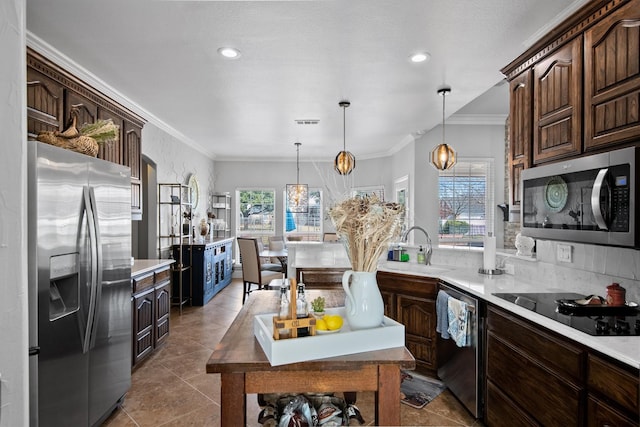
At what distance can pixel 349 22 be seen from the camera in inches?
90.7

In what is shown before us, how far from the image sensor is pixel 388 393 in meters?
1.25

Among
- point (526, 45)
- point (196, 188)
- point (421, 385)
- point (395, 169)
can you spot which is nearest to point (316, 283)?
point (421, 385)

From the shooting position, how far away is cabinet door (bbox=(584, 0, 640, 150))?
1.59 m

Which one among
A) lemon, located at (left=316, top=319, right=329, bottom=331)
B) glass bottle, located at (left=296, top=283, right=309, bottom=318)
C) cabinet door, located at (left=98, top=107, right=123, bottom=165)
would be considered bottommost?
lemon, located at (left=316, top=319, right=329, bottom=331)

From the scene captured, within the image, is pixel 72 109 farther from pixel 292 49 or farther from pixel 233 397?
pixel 233 397

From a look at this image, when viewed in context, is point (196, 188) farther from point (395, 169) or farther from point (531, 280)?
point (531, 280)

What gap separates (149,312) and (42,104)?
6.21 ft

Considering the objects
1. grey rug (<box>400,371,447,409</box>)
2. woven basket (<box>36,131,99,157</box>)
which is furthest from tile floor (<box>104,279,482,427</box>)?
woven basket (<box>36,131,99,157</box>)

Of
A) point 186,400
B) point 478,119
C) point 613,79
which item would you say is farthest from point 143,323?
point 478,119

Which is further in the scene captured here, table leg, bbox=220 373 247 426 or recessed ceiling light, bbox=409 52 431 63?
recessed ceiling light, bbox=409 52 431 63

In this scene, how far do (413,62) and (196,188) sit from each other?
450 centimetres

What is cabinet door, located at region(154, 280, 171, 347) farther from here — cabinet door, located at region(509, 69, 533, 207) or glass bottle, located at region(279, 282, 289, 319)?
cabinet door, located at region(509, 69, 533, 207)

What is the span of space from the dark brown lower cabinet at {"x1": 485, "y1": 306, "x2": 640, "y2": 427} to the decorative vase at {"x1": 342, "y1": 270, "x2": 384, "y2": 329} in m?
0.85

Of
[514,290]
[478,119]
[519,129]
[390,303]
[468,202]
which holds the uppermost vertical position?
[478,119]
